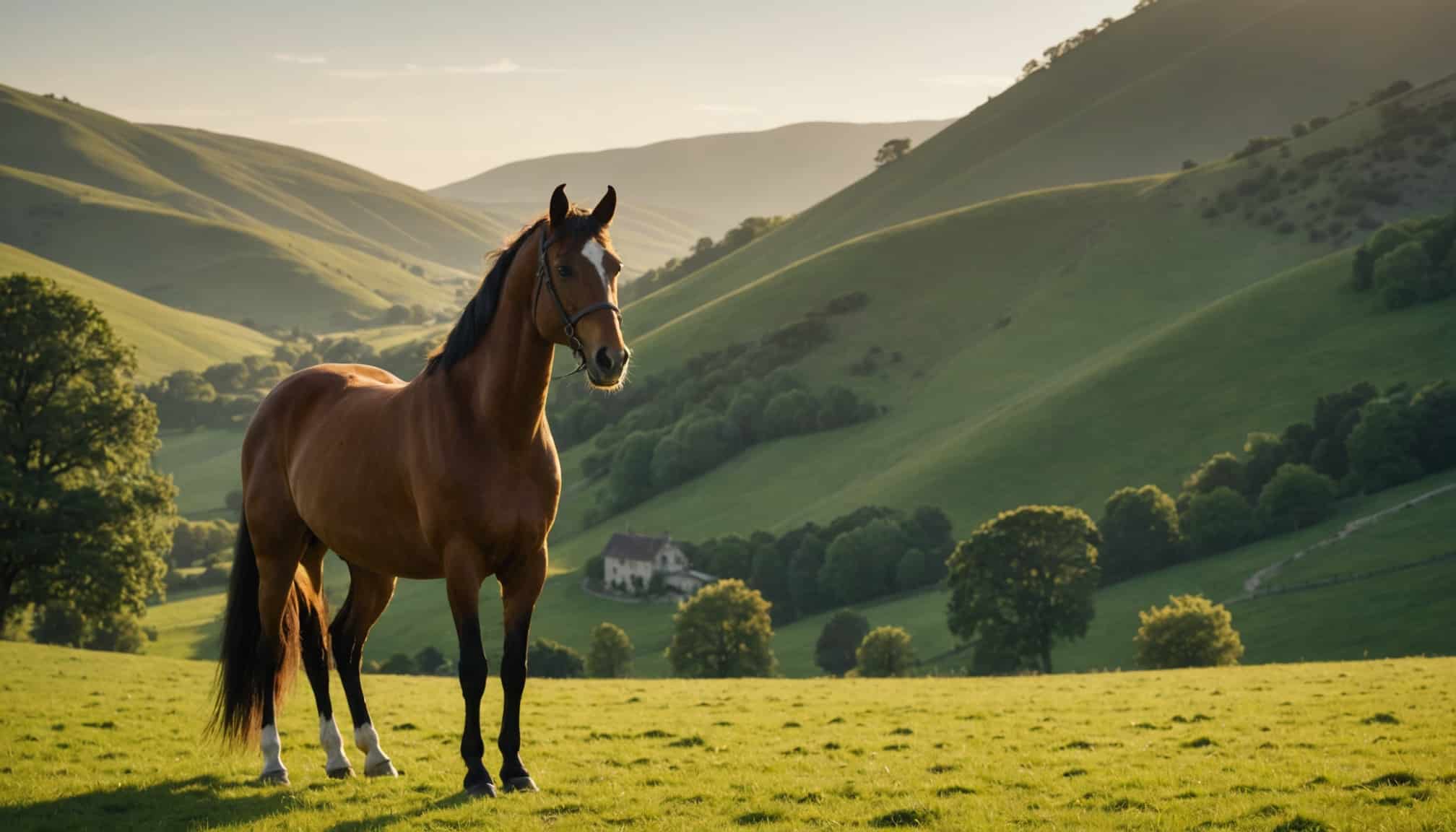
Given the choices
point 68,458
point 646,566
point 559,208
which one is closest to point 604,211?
point 559,208

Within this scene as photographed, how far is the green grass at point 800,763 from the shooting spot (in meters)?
9.55

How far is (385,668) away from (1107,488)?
209 ft

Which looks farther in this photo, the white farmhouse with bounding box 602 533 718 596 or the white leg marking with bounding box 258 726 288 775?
the white farmhouse with bounding box 602 533 718 596

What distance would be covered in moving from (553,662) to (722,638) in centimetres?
1686

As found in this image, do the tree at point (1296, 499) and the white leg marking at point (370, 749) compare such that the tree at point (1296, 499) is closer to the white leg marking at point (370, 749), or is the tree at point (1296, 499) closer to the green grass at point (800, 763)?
the green grass at point (800, 763)

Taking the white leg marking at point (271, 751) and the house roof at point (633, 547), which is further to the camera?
the house roof at point (633, 547)

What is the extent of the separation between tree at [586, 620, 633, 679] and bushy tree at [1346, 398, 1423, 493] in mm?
58499

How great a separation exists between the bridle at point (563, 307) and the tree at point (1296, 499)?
85.5m

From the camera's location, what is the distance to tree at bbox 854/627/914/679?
221ft

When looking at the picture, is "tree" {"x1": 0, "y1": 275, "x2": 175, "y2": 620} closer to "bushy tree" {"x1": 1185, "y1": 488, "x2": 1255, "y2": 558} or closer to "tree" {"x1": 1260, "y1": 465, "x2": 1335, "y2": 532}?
"bushy tree" {"x1": 1185, "y1": 488, "x2": 1255, "y2": 558}

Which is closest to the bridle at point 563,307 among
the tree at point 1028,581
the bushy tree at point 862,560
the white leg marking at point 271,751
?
the white leg marking at point 271,751

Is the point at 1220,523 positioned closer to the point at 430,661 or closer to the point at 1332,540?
the point at 1332,540

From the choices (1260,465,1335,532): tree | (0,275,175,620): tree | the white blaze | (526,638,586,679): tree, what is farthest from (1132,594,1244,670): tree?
the white blaze

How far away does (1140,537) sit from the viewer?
85.6 metres
